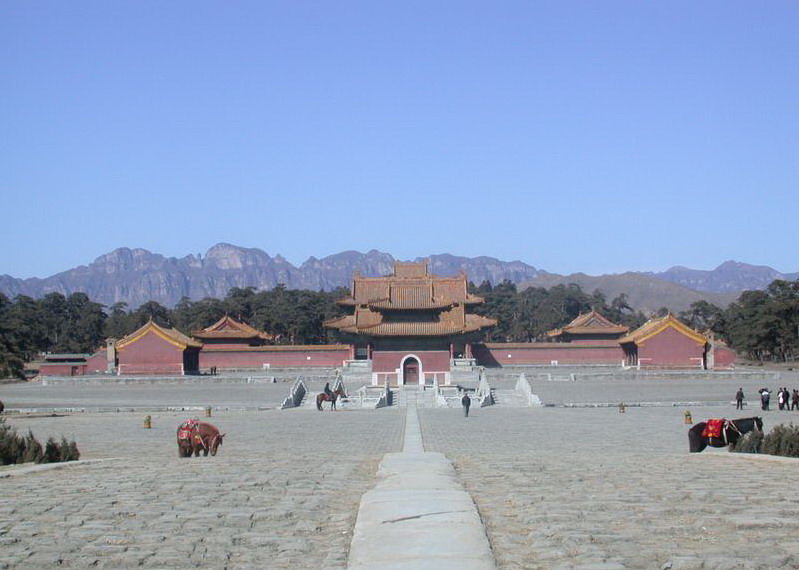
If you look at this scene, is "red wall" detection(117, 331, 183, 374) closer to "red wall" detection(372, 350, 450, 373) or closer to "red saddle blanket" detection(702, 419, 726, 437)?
"red wall" detection(372, 350, 450, 373)

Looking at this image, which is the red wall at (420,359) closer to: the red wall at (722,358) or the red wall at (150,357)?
the red wall at (150,357)

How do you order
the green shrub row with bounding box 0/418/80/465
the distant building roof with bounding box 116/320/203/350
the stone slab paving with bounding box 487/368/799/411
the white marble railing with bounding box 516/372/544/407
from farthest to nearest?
1. the distant building roof with bounding box 116/320/203/350
2. the stone slab paving with bounding box 487/368/799/411
3. the white marble railing with bounding box 516/372/544/407
4. the green shrub row with bounding box 0/418/80/465

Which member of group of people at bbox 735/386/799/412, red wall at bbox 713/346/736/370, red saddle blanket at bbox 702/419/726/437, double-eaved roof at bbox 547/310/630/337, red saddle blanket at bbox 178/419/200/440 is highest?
double-eaved roof at bbox 547/310/630/337

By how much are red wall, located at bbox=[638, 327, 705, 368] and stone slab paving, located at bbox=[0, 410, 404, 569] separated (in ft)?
173

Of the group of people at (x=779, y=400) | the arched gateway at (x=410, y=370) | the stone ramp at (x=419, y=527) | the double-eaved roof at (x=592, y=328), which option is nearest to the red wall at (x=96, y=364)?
the arched gateway at (x=410, y=370)

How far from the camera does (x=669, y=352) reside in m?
64.0

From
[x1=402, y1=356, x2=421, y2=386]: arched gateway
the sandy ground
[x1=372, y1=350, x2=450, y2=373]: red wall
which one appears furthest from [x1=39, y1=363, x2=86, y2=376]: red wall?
the sandy ground

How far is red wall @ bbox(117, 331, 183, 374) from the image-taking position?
64.0 metres

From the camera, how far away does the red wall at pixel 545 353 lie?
69000 millimetres

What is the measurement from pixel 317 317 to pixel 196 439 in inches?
3219

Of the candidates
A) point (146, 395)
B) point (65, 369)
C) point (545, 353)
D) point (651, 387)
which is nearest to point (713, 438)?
point (651, 387)

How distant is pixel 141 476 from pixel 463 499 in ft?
14.5

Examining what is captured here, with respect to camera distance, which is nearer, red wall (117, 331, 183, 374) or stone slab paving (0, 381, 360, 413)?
stone slab paving (0, 381, 360, 413)

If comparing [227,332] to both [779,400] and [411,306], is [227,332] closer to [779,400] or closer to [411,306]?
[411,306]
